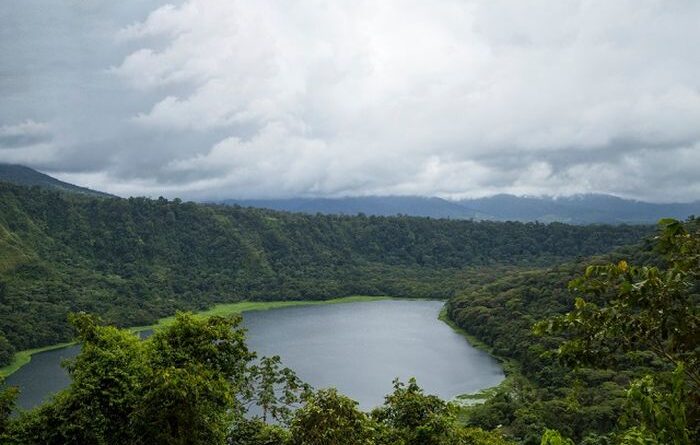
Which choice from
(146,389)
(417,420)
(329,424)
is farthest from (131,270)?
(329,424)

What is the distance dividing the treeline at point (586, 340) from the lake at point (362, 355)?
5.80 meters

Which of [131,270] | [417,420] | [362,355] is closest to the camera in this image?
[417,420]

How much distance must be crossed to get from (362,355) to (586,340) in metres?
82.3

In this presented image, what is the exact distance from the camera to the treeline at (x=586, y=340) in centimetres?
712

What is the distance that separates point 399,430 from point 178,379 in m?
8.89

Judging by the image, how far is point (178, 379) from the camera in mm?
18750

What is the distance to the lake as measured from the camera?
70000mm

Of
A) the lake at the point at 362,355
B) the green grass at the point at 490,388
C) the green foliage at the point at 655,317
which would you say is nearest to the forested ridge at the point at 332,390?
the green foliage at the point at 655,317

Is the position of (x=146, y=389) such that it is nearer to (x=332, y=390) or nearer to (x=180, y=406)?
(x=180, y=406)

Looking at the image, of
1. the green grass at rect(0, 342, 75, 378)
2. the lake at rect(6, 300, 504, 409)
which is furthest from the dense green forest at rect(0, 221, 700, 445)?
the green grass at rect(0, 342, 75, 378)

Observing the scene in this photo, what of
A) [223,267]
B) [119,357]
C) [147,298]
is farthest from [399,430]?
[223,267]

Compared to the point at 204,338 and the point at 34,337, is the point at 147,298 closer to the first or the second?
the point at 34,337

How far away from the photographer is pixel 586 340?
7789mm

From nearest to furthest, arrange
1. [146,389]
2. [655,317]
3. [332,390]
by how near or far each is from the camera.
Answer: [655,317] < [332,390] < [146,389]
